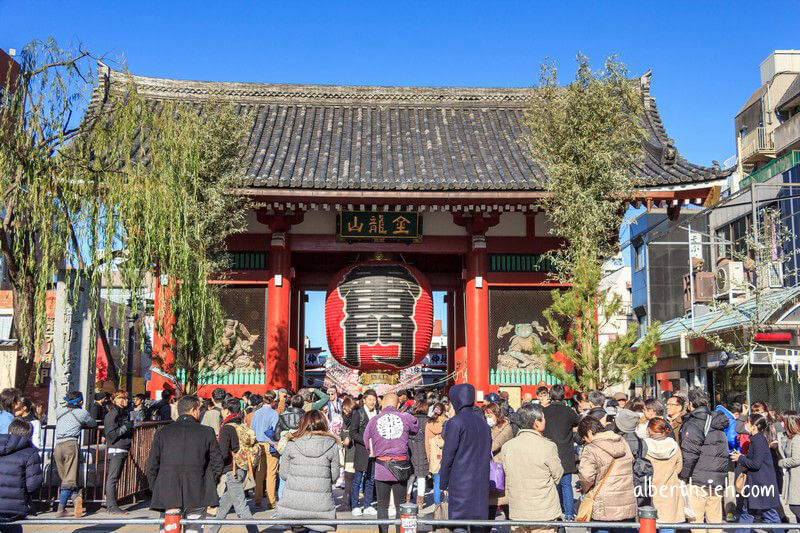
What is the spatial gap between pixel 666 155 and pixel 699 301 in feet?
38.9

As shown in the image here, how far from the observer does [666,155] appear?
56.9 feet

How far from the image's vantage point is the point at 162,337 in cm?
1548

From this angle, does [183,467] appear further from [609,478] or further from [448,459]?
[609,478]

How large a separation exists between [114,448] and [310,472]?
4926 mm

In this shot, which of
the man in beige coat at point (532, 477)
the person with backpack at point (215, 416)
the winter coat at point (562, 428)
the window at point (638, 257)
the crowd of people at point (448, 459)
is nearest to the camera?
the man in beige coat at point (532, 477)

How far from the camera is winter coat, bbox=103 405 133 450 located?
33.9 ft

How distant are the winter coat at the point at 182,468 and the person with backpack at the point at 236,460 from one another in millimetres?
837

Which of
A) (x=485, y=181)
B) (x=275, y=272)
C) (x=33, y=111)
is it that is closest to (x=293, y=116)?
(x=275, y=272)

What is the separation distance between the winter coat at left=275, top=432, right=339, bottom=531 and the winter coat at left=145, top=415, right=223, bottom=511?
0.99 metres

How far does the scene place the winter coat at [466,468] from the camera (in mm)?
6918

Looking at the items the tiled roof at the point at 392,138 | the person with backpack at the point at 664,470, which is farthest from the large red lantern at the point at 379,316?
the person with backpack at the point at 664,470

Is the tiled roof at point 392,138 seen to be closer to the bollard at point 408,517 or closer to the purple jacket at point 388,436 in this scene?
the purple jacket at point 388,436

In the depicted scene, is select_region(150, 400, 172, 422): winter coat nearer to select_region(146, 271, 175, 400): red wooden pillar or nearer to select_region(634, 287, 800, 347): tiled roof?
select_region(146, 271, 175, 400): red wooden pillar

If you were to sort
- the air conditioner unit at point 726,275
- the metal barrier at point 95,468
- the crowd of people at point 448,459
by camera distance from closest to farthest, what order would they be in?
the crowd of people at point 448,459, the metal barrier at point 95,468, the air conditioner unit at point 726,275
